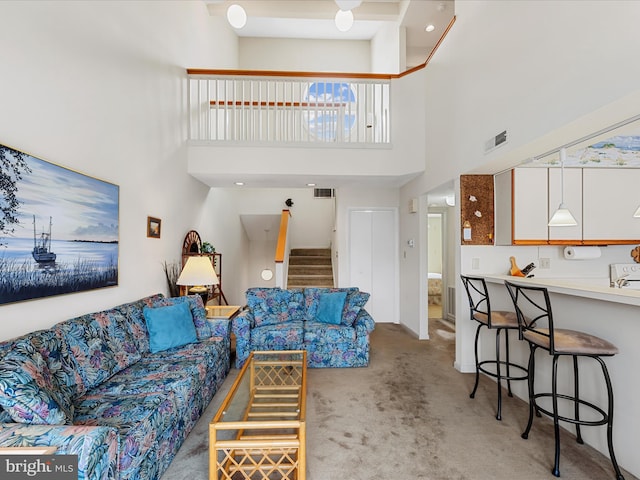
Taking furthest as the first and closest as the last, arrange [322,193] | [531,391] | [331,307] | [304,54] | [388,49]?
[322,193] < [304,54] < [388,49] < [331,307] < [531,391]

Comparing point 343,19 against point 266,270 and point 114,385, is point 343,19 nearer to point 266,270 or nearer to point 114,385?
point 114,385

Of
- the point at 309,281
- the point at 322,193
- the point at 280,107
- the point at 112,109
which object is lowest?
the point at 309,281

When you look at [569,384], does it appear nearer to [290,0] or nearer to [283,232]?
[283,232]

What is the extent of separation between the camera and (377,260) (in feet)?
18.8

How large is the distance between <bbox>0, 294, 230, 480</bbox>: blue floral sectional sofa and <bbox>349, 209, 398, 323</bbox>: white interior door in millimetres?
3131

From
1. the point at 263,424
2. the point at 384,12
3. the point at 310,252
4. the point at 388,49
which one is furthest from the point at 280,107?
the point at 263,424

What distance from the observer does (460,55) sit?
11.5 feet

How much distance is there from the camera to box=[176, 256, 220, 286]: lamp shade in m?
3.38

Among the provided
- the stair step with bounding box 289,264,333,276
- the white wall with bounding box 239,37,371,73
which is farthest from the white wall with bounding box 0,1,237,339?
the white wall with bounding box 239,37,371,73

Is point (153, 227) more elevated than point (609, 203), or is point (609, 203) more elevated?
point (609, 203)

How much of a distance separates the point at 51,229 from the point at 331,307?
2.83 m

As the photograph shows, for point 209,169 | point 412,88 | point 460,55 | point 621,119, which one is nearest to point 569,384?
point 621,119

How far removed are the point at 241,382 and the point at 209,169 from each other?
10.4ft

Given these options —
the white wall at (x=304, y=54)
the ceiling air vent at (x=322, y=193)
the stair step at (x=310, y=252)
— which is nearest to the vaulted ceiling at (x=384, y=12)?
the white wall at (x=304, y=54)
